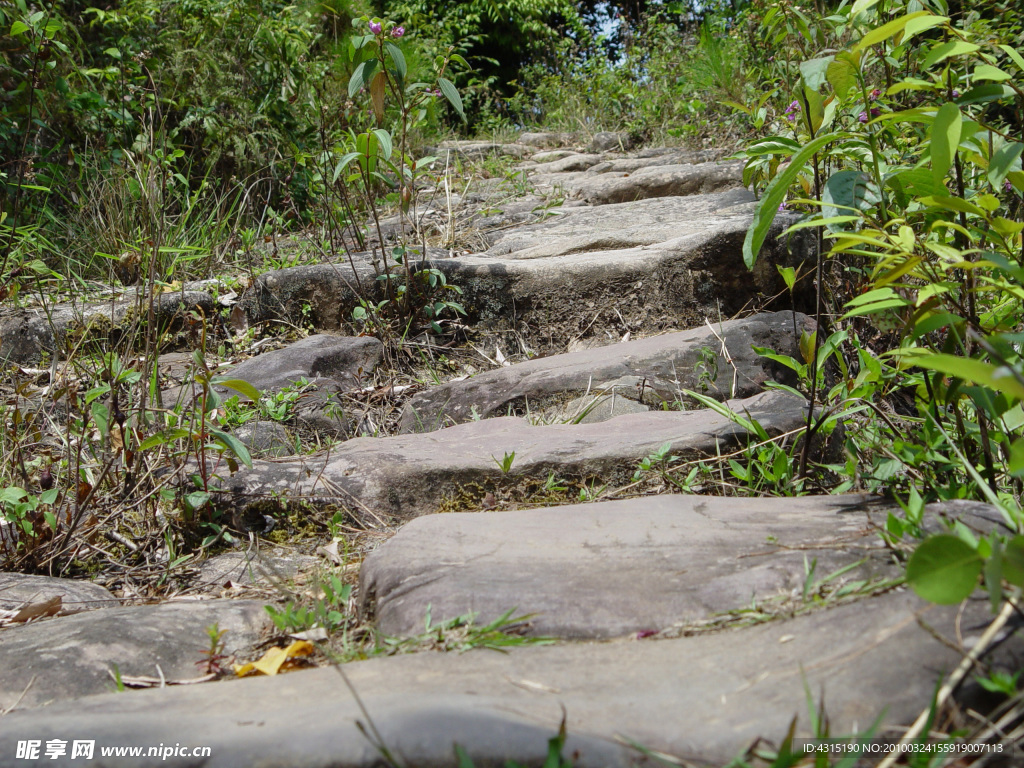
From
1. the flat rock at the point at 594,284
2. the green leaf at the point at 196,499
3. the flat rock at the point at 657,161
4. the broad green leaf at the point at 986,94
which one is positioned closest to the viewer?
the broad green leaf at the point at 986,94

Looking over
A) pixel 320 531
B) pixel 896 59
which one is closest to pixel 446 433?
pixel 320 531

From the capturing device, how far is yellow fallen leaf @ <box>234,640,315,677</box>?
50.1 inches

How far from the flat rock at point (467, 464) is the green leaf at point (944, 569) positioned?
105 cm

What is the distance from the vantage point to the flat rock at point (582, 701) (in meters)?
0.83

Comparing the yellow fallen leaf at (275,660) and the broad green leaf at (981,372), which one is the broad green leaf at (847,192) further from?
the yellow fallen leaf at (275,660)

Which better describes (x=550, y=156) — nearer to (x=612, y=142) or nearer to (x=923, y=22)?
(x=612, y=142)

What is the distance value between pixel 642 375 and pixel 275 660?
5.09 feet

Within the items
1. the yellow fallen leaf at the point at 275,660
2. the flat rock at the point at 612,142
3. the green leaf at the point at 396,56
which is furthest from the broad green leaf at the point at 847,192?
the flat rock at the point at 612,142

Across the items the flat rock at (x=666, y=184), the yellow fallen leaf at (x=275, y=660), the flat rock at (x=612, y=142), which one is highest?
the flat rock at (x=612, y=142)

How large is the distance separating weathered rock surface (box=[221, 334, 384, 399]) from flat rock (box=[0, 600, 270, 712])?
4.30 ft

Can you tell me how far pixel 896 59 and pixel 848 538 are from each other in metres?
1.09

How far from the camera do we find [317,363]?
2.90 meters

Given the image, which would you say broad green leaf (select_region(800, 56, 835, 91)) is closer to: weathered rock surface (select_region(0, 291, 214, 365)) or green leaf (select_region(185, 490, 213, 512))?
green leaf (select_region(185, 490, 213, 512))

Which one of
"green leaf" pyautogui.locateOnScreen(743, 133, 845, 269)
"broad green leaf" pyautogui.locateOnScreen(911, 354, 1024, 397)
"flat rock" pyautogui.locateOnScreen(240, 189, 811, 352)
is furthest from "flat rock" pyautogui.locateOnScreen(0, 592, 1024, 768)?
"flat rock" pyautogui.locateOnScreen(240, 189, 811, 352)
